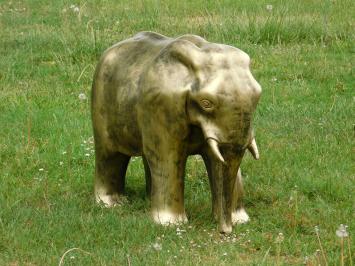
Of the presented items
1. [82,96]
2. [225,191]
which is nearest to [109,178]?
[225,191]

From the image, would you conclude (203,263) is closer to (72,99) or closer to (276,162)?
(276,162)

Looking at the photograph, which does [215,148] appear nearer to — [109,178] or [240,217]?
[240,217]

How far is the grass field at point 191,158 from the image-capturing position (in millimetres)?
5277

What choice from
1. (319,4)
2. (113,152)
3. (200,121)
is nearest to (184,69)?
(200,121)

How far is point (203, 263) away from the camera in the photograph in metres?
4.94

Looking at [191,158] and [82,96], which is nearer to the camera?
[191,158]

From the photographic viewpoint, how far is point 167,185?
5.45m

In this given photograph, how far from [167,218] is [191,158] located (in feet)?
5.19

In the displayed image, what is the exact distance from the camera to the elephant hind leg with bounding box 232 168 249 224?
566 cm

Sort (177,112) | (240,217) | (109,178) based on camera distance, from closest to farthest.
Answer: (177,112) → (240,217) → (109,178)

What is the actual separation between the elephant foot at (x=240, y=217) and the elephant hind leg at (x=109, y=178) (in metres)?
0.88

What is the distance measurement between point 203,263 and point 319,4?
8.29 m

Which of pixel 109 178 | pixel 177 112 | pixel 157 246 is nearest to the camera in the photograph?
pixel 157 246

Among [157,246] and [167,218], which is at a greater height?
[157,246]
